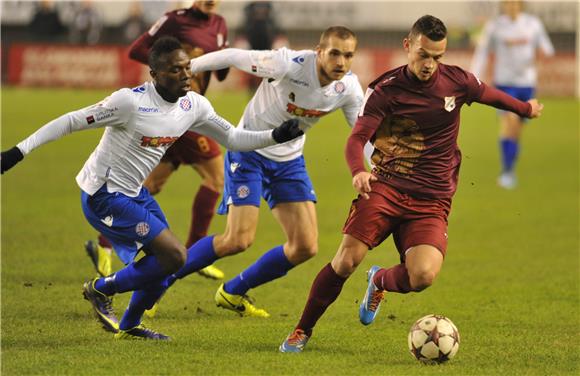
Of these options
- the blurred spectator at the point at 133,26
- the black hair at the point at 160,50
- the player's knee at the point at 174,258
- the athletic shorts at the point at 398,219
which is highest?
the black hair at the point at 160,50

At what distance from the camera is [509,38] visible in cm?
1684

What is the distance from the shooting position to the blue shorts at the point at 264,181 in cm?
807

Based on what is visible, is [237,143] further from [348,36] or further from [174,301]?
[174,301]

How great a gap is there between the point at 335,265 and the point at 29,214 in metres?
6.76

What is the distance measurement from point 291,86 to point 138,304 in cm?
198

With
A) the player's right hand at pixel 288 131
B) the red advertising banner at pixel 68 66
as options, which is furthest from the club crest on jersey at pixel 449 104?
the red advertising banner at pixel 68 66

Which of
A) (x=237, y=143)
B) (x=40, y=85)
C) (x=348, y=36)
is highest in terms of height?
(x=348, y=36)

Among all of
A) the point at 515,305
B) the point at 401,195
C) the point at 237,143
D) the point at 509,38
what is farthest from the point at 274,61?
the point at 509,38

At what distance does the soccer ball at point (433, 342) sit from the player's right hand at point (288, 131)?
4.47 ft

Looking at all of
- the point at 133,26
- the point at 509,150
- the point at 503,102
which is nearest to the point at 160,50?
the point at 503,102

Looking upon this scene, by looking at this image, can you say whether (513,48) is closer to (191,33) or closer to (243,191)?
(191,33)

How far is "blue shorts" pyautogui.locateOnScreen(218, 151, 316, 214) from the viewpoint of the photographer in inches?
318

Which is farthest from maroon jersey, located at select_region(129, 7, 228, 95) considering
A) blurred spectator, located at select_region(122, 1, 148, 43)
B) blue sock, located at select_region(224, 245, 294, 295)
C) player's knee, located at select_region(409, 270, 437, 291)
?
blurred spectator, located at select_region(122, 1, 148, 43)

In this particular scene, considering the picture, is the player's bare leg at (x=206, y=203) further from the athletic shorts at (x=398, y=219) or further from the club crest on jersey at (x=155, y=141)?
the athletic shorts at (x=398, y=219)
